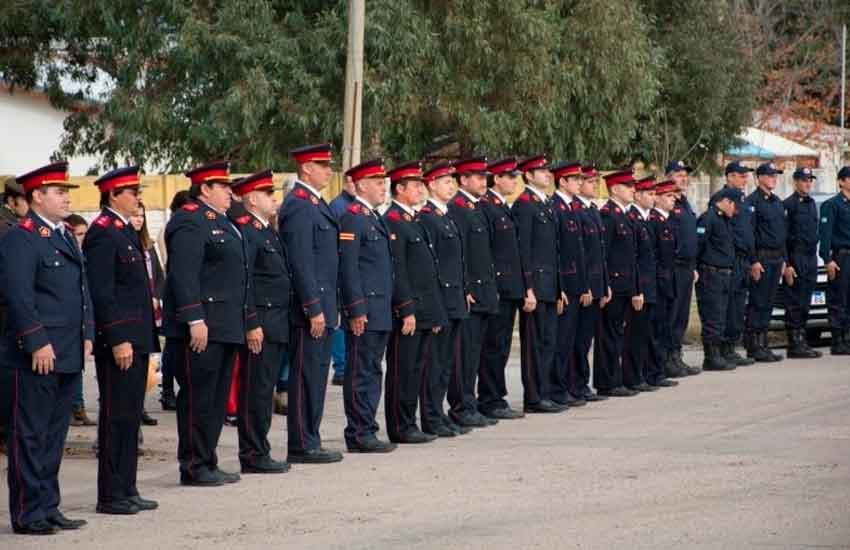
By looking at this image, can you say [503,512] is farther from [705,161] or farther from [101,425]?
[705,161]

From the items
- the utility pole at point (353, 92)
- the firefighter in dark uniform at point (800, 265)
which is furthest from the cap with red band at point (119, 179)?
the firefighter in dark uniform at point (800, 265)

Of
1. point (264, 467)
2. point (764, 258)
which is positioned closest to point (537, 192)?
point (264, 467)

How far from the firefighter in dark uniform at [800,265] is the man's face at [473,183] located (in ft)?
23.1

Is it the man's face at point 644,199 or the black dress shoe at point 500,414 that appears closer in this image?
the black dress shoe at point 500,414

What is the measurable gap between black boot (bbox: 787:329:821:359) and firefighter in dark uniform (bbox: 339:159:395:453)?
28.9 feet

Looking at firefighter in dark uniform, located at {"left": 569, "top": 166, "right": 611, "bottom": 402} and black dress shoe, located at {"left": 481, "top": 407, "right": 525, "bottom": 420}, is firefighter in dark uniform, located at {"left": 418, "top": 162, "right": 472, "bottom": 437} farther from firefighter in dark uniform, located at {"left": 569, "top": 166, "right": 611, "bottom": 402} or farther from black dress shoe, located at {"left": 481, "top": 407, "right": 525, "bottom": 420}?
firefighter in dark uniform, located at {"left": 569, "top": 166, "right": 611, "bottom": 402}

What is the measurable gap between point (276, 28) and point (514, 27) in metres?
4.03

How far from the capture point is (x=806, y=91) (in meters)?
56.3

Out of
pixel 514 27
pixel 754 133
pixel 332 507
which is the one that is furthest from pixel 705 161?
pixel 332 507

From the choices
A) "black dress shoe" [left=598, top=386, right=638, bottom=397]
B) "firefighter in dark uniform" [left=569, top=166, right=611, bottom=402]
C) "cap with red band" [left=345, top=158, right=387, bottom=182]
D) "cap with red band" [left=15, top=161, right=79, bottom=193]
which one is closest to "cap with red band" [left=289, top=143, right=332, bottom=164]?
"cap with red band" [left=345, top=158, right=387, bottom=182]

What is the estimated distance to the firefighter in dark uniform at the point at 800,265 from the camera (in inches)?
842

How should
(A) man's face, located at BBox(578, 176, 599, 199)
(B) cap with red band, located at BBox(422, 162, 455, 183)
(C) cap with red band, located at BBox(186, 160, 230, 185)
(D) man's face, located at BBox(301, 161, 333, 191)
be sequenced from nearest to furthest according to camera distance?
(C) cap with red band, located at BBox(186, 160, 230, 185) < (D) man's face, located at BBox(301, 161, 333, 191) < (B) cap with red band, located at BBox(422, 162, 455, 183) < (A) man's face, located at BBox(578, 176, 599, 199)

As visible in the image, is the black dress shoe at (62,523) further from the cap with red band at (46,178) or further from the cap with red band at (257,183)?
the cap with red band at (257,183)

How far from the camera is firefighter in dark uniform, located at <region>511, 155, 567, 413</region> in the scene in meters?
15.9
